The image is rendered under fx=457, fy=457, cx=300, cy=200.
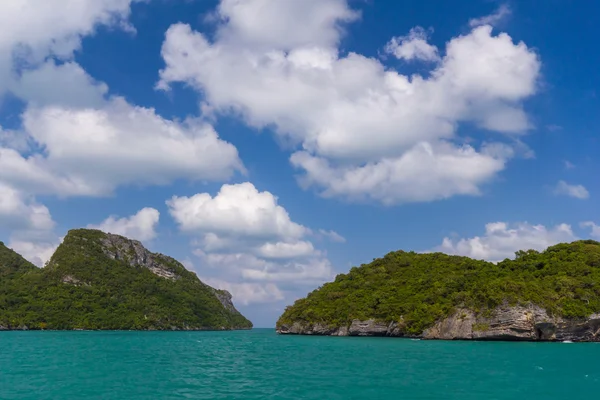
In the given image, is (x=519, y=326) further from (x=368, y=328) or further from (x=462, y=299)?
(x=368, y=328)

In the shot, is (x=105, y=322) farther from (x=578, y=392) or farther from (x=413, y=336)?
(x=578, y=392)

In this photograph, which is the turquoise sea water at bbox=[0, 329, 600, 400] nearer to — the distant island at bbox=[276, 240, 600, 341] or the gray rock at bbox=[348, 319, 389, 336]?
the distant island at bbox=[276, 240, 600, 341]

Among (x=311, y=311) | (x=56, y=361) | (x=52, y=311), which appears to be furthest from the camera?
(x=52, y=311)

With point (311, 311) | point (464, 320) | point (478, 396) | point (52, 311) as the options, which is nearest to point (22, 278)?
point (52, 311)

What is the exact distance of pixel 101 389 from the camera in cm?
3059

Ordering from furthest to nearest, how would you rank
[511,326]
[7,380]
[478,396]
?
1. [511,326]
2. [7,380]
3. [478,396]

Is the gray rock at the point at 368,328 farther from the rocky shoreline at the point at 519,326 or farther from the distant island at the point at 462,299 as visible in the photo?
the rocky shoreline at the point at 519,326

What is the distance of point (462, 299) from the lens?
323 ft

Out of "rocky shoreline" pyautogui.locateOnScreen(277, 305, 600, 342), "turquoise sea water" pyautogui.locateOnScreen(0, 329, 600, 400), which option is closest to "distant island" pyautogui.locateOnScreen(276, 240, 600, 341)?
"rocky shoreline" pyautogui.locateOnScreen(277, 305, 600, 342)

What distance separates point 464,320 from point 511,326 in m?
10.2

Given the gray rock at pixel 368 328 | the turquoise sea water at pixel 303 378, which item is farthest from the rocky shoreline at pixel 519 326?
the turquoise sea water at pixel 303 378

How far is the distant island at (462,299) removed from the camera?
84.3m

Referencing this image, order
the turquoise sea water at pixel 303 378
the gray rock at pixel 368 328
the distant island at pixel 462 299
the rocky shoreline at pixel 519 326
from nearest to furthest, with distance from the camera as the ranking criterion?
the turquoise sea water at pixel 303 378 → the rocky shoreline at pixel 519 326 → the distant island at pixel 462 299 → the gray rock at pixel 368 328

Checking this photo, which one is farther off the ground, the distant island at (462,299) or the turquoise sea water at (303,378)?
the distant island at (462,299)
